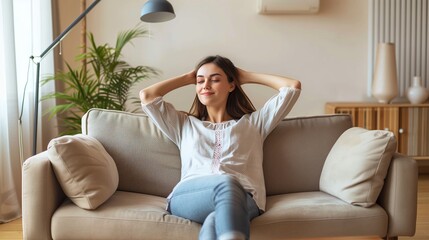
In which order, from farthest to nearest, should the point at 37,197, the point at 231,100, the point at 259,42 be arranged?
the point at 259,42, the point at 231,100, the point at 37,197

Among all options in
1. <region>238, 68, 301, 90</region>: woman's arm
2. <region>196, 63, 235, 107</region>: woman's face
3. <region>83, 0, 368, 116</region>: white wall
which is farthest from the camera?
<region>83, 0, 368, 116</region>: white wall

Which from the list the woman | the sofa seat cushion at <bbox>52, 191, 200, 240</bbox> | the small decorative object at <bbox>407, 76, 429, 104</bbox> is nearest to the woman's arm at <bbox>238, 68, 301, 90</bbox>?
the woman

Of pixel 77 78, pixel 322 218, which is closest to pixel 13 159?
pixel 77 78

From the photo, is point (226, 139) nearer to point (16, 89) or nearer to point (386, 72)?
point (16, 89)

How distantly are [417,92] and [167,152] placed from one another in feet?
8.34

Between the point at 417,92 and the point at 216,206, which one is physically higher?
the point at 417,92

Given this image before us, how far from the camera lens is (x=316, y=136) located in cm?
267

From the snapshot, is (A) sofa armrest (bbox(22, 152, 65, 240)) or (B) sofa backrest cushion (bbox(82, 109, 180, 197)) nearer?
(A) sofa armrest (bbox(22, 152, 65, 240))

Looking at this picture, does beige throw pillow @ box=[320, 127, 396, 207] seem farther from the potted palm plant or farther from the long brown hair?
the potted palm plant

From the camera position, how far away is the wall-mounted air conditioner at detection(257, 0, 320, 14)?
171 inches

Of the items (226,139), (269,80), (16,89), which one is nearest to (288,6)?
(269,80)

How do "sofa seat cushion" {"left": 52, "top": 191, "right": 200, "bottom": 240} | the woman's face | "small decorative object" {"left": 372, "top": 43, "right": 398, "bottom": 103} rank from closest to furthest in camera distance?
"sofa seat cushion" {"left": 52, "top": 191, "right": 200, "bottom": 240}
the woman's face
"small decorative object" {"left": 372, "top": 43, "right": 398, "bottom": 103}

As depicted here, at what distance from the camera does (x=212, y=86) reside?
2.51m

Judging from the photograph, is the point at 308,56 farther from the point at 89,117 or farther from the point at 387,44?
the point at 89,117
